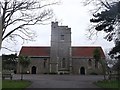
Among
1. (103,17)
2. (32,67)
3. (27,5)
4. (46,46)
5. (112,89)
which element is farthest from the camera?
(46,46)

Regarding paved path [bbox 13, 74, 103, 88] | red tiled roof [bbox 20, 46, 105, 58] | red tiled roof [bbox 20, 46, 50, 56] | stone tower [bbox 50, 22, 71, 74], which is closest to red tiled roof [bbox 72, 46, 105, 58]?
red tiled roof [bbox 20, 46, 105, 58]

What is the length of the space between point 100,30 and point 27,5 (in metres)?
12.1

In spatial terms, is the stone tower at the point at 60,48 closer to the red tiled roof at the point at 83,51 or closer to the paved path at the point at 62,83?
the red tiled roof at the point at 83,51

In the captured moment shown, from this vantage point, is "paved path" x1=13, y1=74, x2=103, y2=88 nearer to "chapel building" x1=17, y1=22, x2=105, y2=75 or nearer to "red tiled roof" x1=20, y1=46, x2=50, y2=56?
"chapel building" x1=17, y1=22, x2=105, y2=75

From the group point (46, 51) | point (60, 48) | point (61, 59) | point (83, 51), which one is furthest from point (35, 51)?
point (83, 51)

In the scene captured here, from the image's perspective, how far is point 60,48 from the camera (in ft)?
316

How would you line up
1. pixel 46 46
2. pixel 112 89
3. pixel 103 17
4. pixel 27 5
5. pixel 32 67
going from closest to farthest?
pixel 27 5 < pixel 112 89 < pixel 103 17 < pixel 32 67 < pixel 46 46

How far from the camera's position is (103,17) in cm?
3338

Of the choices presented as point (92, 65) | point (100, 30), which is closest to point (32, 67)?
point (92, 65)

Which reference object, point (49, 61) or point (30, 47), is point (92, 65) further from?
point (30, 47)

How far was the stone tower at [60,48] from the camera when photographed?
94.6 metres

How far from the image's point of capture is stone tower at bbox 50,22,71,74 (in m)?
94.6

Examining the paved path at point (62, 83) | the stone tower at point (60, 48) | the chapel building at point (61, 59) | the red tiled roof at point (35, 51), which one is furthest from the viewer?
the red tiled roof at point (35, 51)

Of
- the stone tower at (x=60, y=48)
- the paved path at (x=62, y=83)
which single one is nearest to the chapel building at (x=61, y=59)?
the stone tower at (x=60, y=48)
